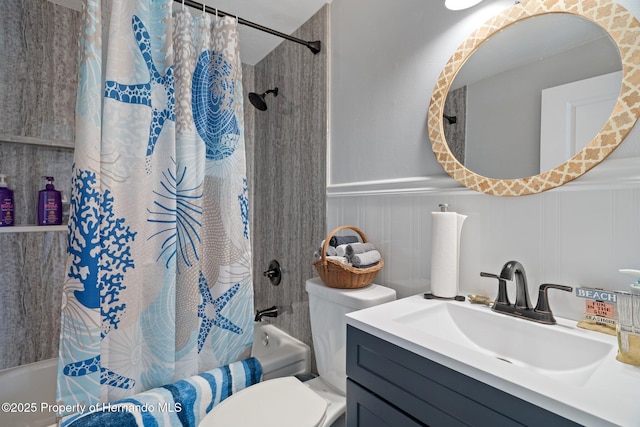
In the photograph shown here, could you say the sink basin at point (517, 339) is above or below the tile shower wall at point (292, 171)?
below

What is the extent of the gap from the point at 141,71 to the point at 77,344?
106cm

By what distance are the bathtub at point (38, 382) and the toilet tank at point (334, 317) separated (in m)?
0.38

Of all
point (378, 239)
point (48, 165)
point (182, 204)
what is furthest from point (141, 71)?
point (378, 239)

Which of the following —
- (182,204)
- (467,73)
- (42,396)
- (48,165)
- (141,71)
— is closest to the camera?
(467,73)

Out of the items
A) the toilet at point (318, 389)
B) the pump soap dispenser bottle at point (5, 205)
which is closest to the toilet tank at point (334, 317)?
the toilet at point (318, 389)

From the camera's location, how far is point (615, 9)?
768mm

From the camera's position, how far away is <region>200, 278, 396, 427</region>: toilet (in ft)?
3.34

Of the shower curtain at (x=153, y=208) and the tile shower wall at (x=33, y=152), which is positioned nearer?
the shower curtain at (x=153, y=208)

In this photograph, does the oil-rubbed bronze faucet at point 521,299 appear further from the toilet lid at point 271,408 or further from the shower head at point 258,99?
the shower head at point 258,99

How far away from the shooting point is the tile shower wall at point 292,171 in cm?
174

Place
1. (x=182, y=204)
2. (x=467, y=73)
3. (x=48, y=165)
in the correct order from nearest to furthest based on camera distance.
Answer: (x=467, y=73)
(x=182, y=204)
(x=48, y=165)

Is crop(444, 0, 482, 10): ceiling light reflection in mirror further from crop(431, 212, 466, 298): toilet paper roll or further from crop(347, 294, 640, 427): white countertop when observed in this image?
crop(347, 294, 640, 427): white countertop

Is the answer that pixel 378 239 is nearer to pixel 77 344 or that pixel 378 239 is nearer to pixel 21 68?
pixel 77 344

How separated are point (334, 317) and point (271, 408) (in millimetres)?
379
